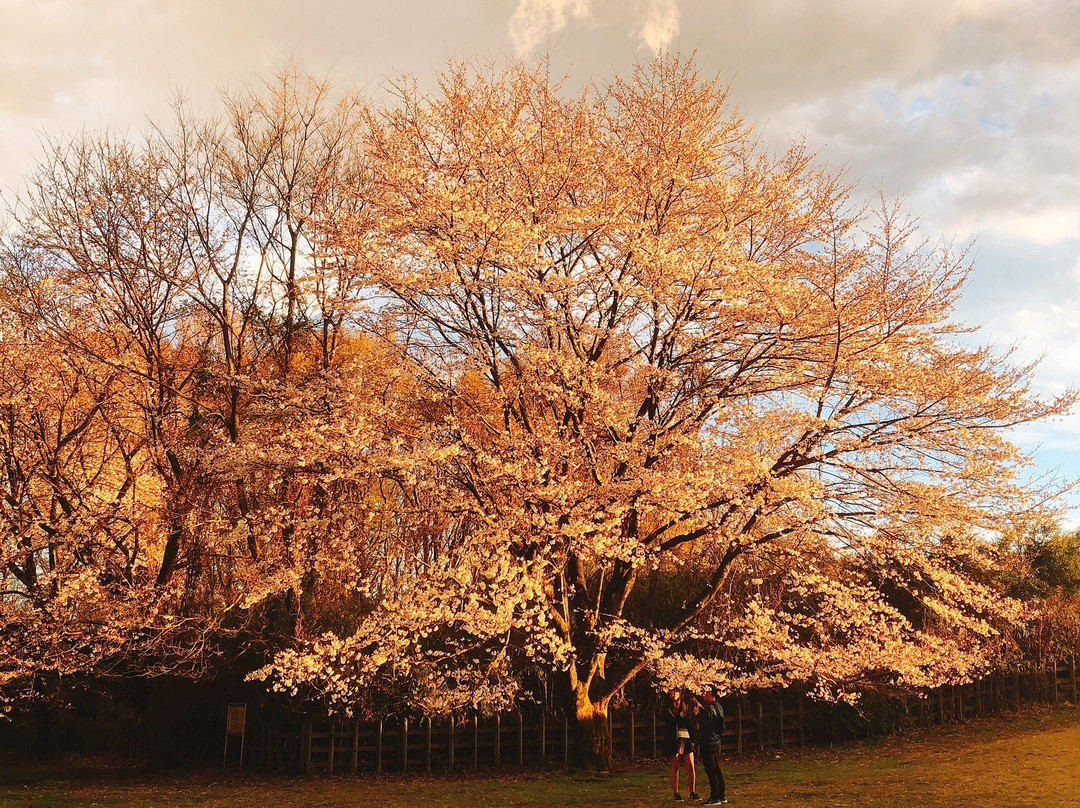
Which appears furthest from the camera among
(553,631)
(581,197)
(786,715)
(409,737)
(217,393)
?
(786,715)

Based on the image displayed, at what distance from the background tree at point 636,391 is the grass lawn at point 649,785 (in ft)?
4.32

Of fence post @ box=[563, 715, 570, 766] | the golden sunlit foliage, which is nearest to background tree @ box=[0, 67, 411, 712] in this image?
the golden sunlit foliage

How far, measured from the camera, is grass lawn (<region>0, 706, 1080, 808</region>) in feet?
34.6

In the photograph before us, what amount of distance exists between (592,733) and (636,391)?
5358 millimetres

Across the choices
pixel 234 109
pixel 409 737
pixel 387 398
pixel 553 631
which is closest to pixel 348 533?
pixel 387 398

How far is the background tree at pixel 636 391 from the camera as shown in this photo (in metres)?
10.5

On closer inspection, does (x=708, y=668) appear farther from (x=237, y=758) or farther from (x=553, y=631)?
(x=237, y=758)

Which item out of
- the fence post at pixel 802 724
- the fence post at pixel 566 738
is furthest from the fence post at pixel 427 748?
the fence post at pixel 802 724

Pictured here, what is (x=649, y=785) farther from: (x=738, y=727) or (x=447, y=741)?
(x=738, y=727)

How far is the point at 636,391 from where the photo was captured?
12.7m

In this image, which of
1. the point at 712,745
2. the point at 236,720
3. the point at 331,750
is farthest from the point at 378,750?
the point at 712,745

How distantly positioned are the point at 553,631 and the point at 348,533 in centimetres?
328

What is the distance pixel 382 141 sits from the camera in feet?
40.5

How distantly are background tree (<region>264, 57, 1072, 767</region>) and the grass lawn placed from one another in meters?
1.32
